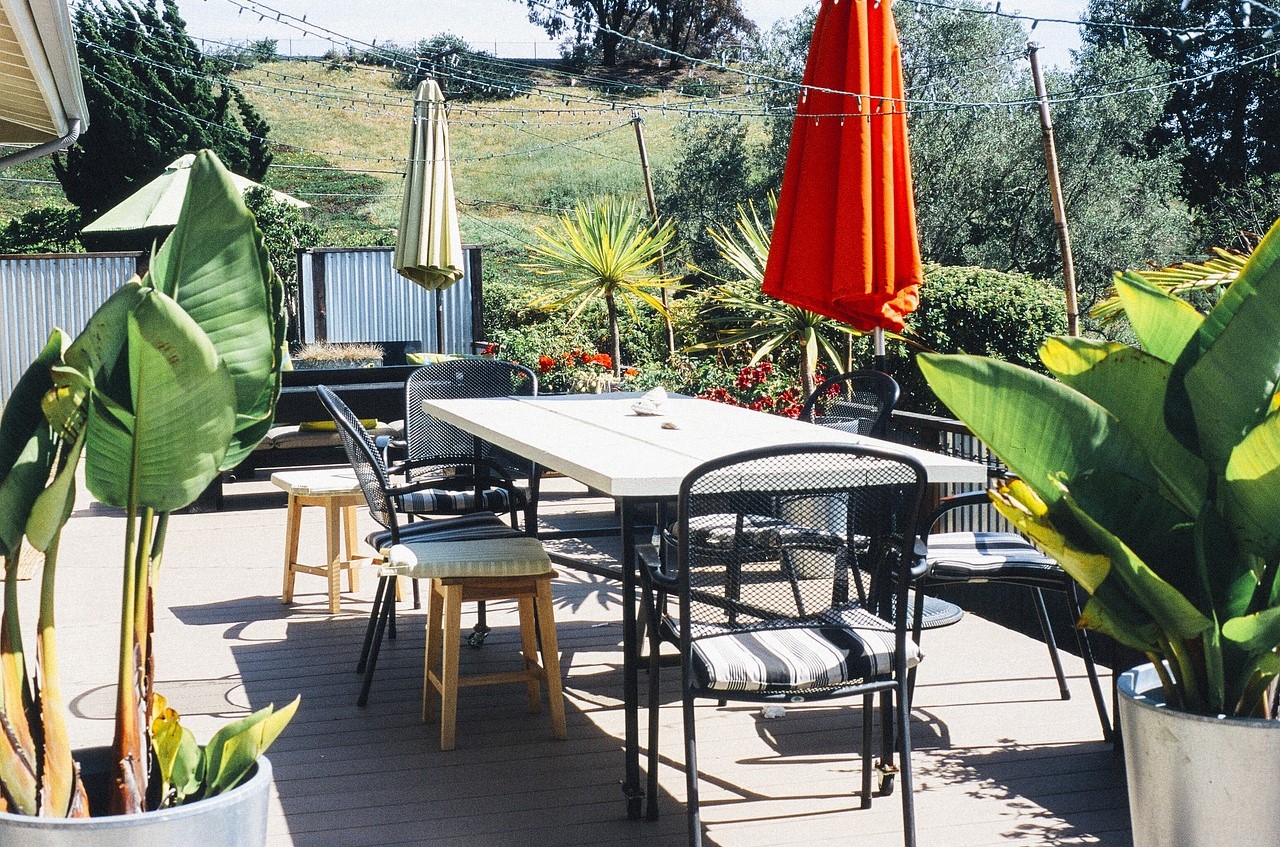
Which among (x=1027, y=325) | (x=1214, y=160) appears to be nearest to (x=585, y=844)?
(x=1027, y=325)

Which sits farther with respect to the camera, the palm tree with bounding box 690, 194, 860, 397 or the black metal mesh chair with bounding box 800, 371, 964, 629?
the palm tree with bounding box 690, 194, 860, 397

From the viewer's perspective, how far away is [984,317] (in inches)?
475

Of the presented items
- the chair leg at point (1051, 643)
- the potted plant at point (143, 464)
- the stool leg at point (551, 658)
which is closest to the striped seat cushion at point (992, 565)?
the chair leg at point (1051, 643)

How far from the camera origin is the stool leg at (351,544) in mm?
5020

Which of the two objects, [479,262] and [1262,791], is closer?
[1262,791]

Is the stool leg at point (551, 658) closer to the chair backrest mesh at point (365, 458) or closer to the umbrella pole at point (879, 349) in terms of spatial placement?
the chair backrest mesh at point (365, 458)

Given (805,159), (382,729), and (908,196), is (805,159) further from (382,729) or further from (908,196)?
(382,729)

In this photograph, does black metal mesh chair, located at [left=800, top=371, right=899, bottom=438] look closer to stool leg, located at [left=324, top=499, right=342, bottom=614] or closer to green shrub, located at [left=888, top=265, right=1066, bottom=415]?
stool leg, located at [left=324, top=499, right=342, bottom=614]

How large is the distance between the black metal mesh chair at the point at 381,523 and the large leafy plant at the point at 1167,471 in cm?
216

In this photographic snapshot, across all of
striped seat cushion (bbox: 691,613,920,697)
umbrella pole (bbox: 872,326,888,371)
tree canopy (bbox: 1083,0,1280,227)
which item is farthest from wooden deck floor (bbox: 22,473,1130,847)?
tree canopy (bbox: 1083,0,1280,227)

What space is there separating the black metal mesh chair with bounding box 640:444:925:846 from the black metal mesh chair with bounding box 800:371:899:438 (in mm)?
1573

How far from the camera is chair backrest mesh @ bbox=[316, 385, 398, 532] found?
147 inches

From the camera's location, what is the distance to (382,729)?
11.8 feet

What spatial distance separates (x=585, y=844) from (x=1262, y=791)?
4.76ft
